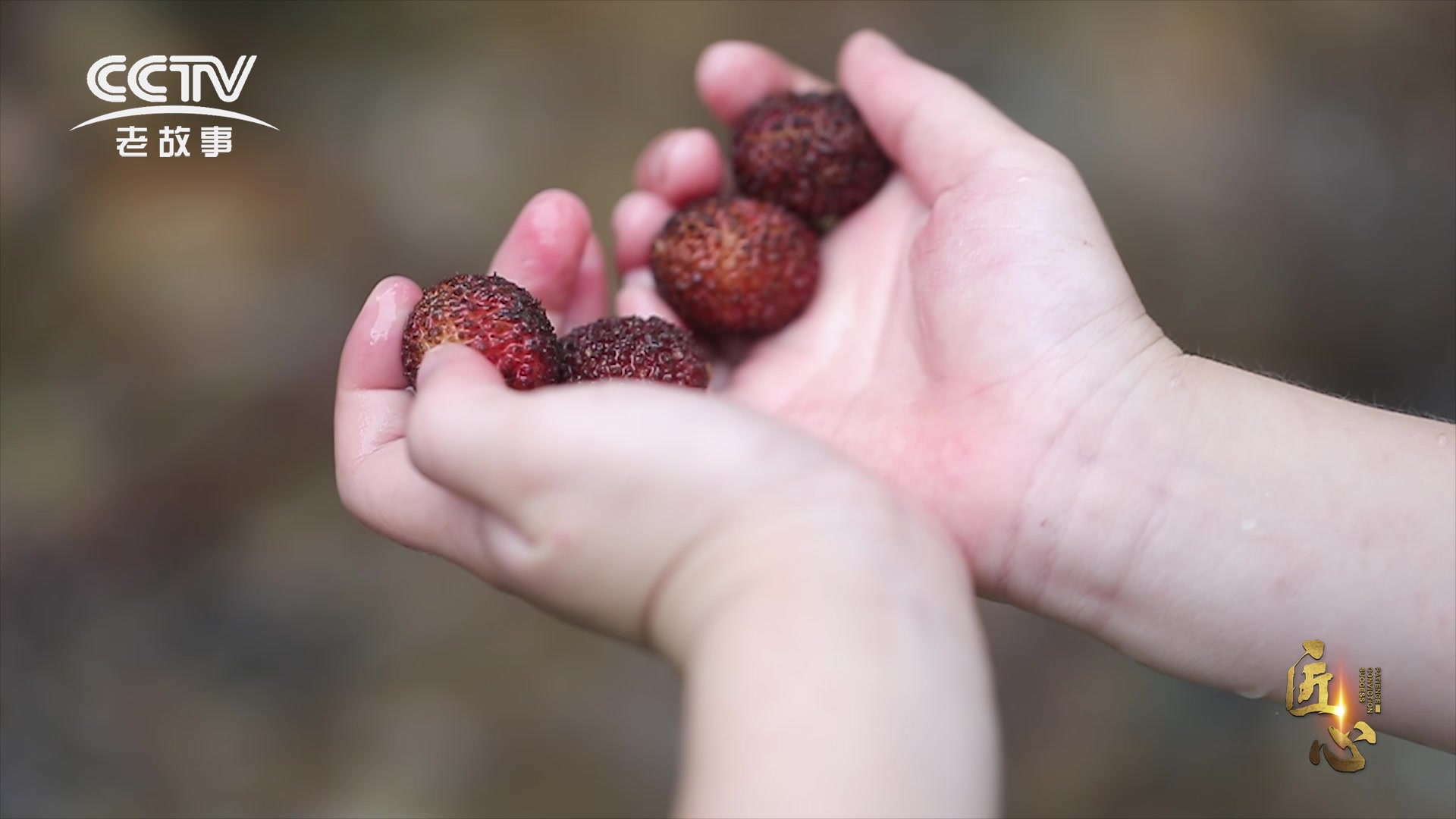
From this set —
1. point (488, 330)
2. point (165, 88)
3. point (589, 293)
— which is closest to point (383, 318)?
point (488, 330)

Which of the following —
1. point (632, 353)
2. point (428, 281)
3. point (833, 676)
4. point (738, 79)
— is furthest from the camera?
point (428, 281)

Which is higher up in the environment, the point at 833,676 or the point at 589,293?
the point at 589,293

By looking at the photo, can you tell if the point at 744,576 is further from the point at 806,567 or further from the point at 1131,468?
the point at 1131,468

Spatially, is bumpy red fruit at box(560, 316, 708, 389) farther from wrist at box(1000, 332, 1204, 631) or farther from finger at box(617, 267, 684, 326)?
wrist at box(1000, 332, 1204, 631)

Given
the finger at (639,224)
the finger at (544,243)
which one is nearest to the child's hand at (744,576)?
the finger at (544,243)

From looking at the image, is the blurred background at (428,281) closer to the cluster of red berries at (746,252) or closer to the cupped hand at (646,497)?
the cluster of red berries at (746,252)

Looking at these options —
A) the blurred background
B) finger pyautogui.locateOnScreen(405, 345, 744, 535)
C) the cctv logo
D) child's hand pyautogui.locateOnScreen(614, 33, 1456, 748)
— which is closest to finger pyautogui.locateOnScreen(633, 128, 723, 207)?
child's hand pyautogui.locateOnScreen(614, 33, 1456, 748)
